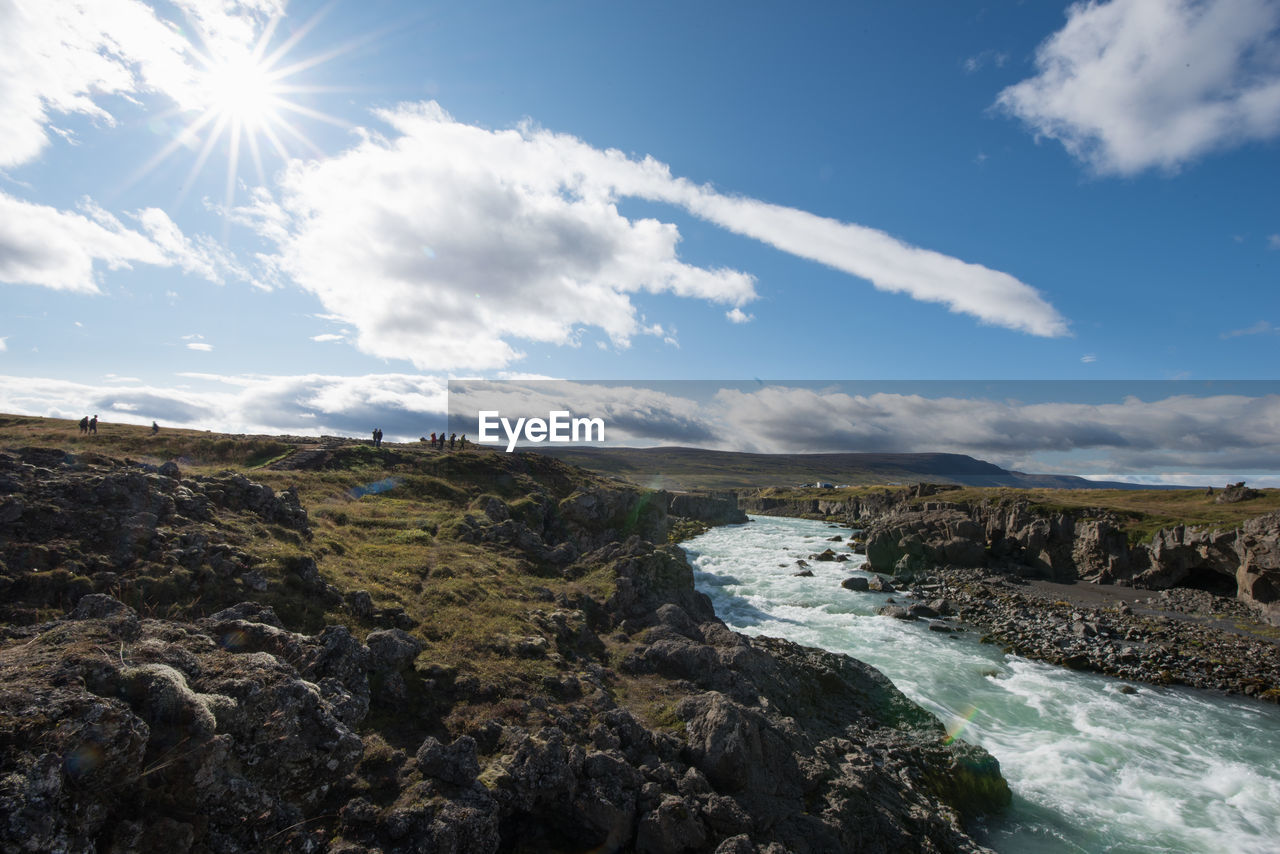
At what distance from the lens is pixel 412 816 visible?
32.9 ft

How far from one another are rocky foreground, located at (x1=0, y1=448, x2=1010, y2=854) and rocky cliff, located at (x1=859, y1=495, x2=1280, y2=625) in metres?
43.2

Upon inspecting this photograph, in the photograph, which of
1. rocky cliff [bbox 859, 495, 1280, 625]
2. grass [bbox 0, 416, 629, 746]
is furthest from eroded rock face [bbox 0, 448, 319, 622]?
rocky cliff [bbox 859, 495, 1280, 625]

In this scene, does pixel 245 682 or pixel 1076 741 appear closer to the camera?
pixel 245 682

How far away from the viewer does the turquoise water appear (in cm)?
1806

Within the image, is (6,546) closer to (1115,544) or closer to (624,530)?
(624,530)

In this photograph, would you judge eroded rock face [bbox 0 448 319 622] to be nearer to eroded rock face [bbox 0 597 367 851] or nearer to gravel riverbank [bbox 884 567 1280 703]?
eroded rock face [bbox 0 597 367 851]

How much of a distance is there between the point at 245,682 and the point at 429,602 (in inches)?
418

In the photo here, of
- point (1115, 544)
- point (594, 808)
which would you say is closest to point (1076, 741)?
point (594, 808)

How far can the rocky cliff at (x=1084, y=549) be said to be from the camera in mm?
42906

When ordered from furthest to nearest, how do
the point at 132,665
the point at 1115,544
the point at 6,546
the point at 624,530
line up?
the point at 1115,544 < the point at 624,530 < the point at 6,546 < the point at 132,665

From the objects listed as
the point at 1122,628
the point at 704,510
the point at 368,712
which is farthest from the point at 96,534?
the point at 704,510

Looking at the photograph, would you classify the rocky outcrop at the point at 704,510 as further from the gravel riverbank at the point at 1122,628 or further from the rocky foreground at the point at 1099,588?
the gravel riverbank at the point at 1122,628

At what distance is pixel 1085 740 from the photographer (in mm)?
23859

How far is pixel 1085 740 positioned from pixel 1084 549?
4805cm
